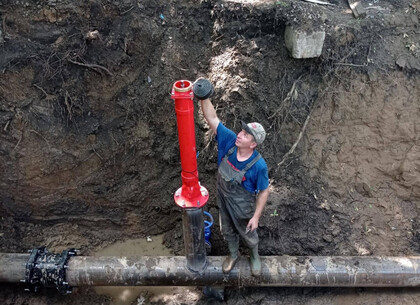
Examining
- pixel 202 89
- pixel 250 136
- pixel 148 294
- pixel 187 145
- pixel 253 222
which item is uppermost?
pixel 202 89

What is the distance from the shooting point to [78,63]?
515 cm

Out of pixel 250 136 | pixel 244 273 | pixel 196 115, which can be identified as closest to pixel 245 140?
pixel 250 136

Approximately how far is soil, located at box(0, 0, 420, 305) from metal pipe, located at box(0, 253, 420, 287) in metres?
0.47

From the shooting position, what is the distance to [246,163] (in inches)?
144

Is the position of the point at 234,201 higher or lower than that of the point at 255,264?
higher

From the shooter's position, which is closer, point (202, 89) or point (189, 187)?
point (202, 89)

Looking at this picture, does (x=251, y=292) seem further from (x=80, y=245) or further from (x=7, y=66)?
(x=7, y=66)

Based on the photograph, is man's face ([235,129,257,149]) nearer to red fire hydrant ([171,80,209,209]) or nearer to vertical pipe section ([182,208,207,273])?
red fire hydrant ([171,80,209,209])

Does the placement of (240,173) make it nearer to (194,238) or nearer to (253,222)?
(253,222)

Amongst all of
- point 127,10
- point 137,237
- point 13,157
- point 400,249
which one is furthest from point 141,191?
point 400,249

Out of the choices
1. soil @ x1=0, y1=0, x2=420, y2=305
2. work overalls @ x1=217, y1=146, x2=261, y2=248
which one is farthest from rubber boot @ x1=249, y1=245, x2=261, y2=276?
soil @ x1=0, y1=0, x2=420, y2=305

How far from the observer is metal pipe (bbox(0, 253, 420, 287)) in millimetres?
4422

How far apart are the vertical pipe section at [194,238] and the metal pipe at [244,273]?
0.33ft

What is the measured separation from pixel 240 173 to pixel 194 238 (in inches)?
37.6
